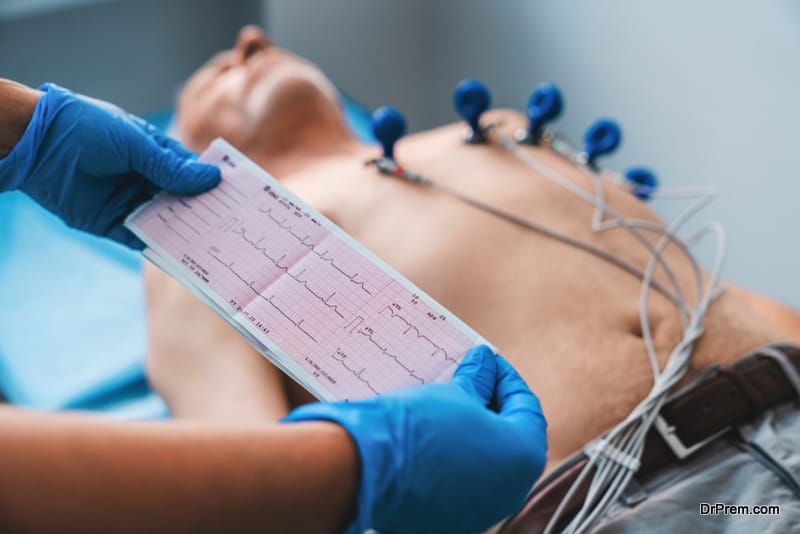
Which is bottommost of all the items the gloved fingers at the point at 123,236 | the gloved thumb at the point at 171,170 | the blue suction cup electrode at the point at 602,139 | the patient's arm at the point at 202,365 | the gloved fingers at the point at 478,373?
the patient's arm at the point at 202,365

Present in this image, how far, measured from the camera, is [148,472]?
0.49m

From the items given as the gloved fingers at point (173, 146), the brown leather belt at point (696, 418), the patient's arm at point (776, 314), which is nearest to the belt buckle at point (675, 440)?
the brown leather belt at point (696, 418)

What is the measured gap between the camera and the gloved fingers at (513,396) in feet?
2.34

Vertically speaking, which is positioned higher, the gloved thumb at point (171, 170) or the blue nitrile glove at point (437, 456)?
the gloved thumb at point (171, 170)

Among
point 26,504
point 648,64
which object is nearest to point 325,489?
point 26,504

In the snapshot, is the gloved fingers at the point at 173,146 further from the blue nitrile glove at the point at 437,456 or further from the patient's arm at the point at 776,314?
the patient's arm at the point at 776,314

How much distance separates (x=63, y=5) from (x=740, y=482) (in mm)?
2081

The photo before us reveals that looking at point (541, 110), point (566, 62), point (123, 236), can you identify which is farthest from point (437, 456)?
point (566, 62)

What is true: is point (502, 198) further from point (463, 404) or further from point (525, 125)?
point (463, 404)

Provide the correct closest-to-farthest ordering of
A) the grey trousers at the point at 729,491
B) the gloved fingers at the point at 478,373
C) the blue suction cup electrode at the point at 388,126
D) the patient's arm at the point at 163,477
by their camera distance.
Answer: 1. the patient's arm at the point at 163,477
2. the gloved fingers at the point at 478,373
3. the grey trousers at the point at 729,491
4. the blue suction cup electrode at the point at 388,126

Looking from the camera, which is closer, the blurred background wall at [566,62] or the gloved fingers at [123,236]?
the gloved fingers at [123,236]

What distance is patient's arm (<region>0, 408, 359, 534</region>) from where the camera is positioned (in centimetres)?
46

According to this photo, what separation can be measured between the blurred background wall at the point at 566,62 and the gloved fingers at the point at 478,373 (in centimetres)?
121

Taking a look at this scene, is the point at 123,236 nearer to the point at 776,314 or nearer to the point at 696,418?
the point at 696,418
